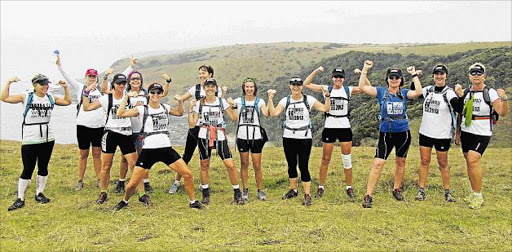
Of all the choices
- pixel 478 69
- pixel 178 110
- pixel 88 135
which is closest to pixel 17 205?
pixel 88 135

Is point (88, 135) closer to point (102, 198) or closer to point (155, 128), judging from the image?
point (102, 198)

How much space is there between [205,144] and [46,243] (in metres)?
3.81

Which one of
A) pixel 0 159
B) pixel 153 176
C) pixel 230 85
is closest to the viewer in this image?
pixel 153 176

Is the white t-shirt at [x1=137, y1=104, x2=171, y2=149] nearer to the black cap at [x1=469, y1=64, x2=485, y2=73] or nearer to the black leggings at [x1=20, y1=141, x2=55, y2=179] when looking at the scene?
the black leggings at [x1=20, y1=141, x2=55, y2=179]

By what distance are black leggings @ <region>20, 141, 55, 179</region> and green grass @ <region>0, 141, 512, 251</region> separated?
0.98 meters

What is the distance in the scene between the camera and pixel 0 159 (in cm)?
1515

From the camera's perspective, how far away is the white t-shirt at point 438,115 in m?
8.59

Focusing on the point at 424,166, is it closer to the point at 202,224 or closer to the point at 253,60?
the point at 202,224

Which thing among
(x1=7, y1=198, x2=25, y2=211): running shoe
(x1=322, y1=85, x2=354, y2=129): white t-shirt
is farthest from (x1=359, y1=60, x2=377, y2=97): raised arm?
(x1=7, y1=198, x2=25, y2=211): running shoe

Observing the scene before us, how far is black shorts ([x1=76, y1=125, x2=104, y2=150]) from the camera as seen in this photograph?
9914 mm

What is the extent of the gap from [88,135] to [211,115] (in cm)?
359

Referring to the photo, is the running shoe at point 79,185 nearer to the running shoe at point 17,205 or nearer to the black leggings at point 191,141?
the running shoe at point 17,205

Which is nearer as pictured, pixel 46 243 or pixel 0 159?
pixel 46 243

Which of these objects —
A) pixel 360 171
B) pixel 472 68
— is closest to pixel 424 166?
pixel 472 68
